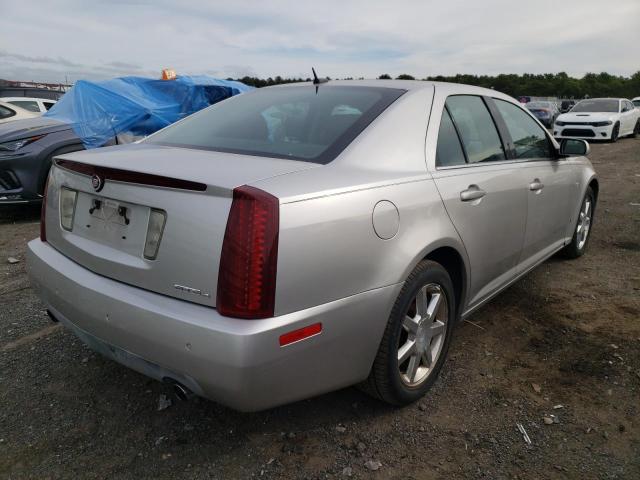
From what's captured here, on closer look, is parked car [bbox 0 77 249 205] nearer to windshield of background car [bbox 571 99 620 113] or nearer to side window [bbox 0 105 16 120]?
side window [bbox 0 105 16 120]

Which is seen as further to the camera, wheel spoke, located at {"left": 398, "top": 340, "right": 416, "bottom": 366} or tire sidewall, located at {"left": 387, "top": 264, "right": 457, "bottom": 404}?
wheel spoke, located at {"left": 398, "top": 340, "right": 416, "bottom": 366}

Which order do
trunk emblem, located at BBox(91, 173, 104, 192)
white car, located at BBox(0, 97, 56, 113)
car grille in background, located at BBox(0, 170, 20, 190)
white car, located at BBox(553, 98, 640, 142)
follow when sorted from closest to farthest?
trunk emblem, located at BBox(91, 173, 104, 192) → car grille in background, located at BBox(0, 170, 20, 190) → white car, located at BBox(0, 97, 56, 113) → white car, located at BBox(553, 98, 640, 142)

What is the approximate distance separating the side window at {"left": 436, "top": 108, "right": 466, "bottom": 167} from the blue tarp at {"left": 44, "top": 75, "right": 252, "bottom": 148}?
564 centimetres

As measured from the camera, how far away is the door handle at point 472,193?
2.44 metres

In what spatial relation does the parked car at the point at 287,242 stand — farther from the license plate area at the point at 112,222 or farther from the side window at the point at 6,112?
the side window at the point at 6,112

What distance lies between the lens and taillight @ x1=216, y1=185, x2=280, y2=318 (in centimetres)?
164

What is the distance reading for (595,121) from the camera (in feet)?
50.3

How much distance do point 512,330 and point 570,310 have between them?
59cm

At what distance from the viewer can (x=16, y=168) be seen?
219 inches

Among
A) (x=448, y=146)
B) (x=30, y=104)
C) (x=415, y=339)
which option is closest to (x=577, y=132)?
(x=30, y=104)

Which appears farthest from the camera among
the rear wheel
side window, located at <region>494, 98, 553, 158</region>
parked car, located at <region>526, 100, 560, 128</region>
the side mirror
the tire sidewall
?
parked car, located at <region>526, 100, 560, 128</region>

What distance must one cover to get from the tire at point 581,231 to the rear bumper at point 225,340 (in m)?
3.02

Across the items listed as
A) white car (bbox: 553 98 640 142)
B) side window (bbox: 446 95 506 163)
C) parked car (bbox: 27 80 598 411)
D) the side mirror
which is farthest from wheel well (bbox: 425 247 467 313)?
white car (bbox: 553 98 640 142)

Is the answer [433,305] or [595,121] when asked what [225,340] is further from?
[595,121]
